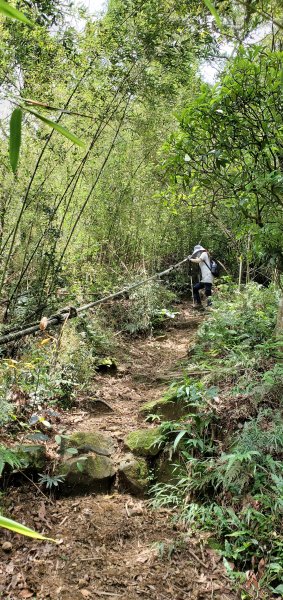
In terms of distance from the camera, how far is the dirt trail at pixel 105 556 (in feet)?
5.80

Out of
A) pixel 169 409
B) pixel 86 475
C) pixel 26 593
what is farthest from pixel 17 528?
pixel 169 409

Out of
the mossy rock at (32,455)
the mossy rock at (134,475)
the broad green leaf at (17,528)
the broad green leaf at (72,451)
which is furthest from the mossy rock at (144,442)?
the broad green leaf at (17,528)

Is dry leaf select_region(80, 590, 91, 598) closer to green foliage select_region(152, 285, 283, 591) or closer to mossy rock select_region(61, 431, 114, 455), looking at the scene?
green foliage select_region(152, 285, 283, 591)

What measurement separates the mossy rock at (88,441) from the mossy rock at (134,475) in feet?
0.57

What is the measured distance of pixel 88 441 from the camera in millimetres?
2666

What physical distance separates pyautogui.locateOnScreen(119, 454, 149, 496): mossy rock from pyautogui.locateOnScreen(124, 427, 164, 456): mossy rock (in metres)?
0.07

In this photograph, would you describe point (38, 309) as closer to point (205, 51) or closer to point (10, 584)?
point (10, 584)

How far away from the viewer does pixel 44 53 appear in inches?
128

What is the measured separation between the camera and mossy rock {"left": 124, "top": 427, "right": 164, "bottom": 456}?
2.64 metres

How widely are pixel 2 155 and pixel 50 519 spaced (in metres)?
2.93

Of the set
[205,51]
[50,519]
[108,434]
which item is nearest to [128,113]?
[205,51]

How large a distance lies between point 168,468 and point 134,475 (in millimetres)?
217

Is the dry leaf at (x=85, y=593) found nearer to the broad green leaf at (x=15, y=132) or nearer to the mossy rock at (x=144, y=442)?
the mossy rock at (x=144, y=442)

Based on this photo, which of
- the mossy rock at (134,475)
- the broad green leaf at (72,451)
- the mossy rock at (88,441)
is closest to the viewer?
the broad green leaf at (72,451)
